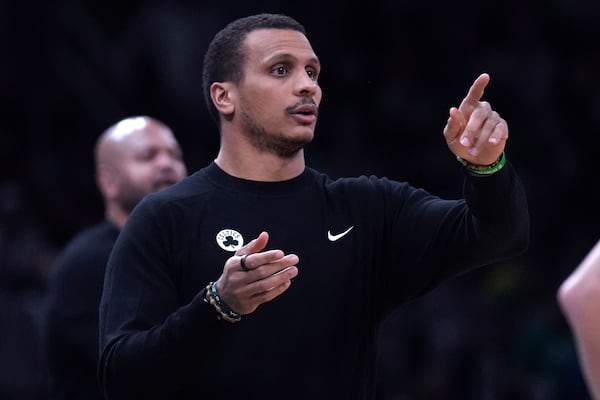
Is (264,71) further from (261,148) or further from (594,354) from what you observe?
(594,354)

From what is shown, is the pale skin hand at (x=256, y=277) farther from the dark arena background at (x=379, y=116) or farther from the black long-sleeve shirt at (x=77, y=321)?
the dark arena background at (x=379, y=116)

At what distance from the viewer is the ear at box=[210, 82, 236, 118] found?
13.3 feet

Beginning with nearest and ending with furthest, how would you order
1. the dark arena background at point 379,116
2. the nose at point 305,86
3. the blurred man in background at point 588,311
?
1. the blurred man in background at point 588,311
2. the nose at point 305,86
3. the dark arena background at point 379,116

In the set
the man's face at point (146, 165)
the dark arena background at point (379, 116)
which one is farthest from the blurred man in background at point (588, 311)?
the dark arena background at point (379, 116)

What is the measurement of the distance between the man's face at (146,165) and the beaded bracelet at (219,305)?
208cm

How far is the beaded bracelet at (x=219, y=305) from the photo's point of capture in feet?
11.5

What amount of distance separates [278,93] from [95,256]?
5.25ft

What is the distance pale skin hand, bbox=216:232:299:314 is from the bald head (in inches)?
85.6

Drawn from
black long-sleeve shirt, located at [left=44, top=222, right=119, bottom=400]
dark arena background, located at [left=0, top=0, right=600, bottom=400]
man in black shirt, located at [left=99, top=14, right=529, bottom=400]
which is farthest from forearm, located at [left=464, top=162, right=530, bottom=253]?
dark arena background, located at [left=0, top=0, right=600, bottom=400]

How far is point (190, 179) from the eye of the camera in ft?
13.3

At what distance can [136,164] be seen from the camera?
5.65 m

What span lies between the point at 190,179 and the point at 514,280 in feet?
18.4

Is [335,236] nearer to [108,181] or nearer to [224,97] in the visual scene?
[224,97]

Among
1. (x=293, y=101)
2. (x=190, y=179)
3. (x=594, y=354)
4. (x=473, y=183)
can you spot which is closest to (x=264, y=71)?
(x=293, y=101)
